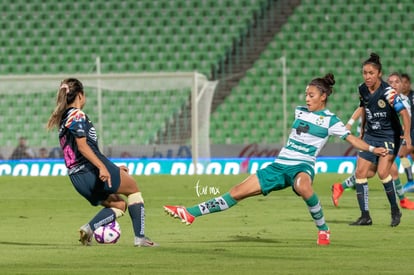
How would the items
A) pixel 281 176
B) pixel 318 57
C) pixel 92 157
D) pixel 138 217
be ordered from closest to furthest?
pixel 92 157
pixel 138 217
pixel 281 176
pixel 318 57

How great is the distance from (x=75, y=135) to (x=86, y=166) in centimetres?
41

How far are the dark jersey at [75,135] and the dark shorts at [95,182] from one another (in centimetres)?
7

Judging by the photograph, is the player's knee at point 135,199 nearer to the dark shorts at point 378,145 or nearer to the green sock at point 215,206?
the green sock at point 215,206

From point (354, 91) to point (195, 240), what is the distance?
72.1ft

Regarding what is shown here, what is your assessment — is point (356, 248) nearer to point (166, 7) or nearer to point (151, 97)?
point (151, 97)

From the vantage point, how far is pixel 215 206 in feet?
39.1

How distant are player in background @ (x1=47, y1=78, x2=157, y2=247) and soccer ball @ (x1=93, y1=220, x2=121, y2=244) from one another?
172 mm

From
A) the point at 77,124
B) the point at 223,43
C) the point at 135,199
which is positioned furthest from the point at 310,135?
the point at 223,43

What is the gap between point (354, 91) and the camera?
33562mm

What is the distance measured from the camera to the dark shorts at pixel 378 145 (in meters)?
14.3

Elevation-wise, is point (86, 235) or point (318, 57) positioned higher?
point (86, 235)

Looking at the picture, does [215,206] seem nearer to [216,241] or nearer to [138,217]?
[216,241]

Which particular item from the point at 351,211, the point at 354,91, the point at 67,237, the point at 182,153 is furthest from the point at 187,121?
the point at 67,237

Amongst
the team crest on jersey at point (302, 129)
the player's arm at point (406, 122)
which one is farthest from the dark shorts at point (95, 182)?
the player's arm at point (406, 122)
